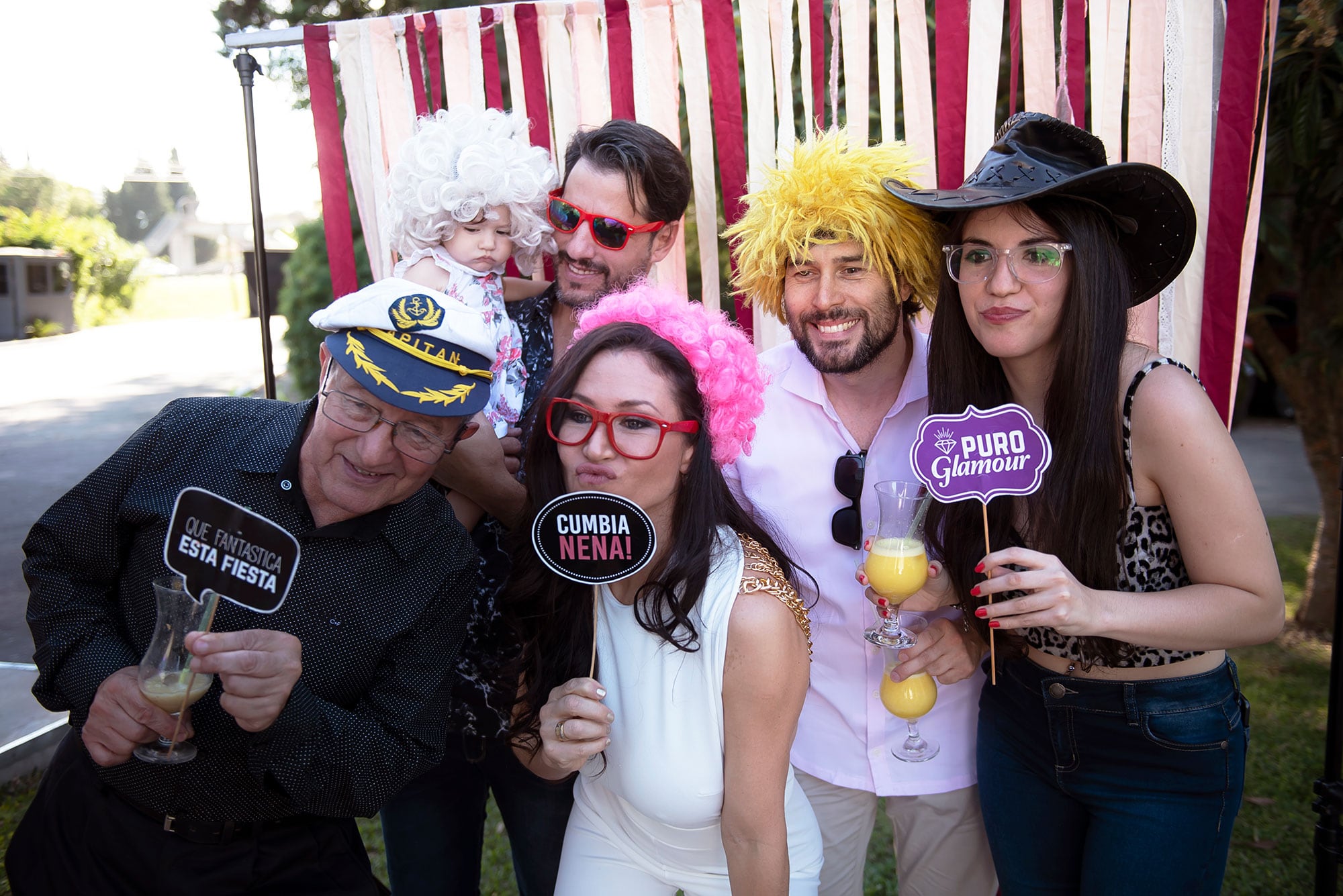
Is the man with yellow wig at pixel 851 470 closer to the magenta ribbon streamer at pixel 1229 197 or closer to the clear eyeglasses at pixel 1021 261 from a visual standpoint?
the clear eyeglasses at pixel 1021 261

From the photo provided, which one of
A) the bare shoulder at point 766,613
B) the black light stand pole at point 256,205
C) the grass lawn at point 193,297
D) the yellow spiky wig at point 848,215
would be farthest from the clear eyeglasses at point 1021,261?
the grass lawn at point 193,297

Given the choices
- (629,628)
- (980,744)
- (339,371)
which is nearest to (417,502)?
(339,371)

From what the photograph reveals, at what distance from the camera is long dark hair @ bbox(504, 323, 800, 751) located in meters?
2.20

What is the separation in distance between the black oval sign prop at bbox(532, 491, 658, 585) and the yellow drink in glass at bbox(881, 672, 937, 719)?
829 millimetres

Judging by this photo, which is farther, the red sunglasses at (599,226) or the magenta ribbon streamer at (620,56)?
the magenta ribbon streamer at (620,56)

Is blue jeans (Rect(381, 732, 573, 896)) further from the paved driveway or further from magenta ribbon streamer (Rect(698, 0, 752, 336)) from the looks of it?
the paved driveway

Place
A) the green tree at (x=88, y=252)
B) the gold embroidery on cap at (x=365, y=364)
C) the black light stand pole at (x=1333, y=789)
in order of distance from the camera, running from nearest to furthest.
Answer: the gold embroidery on cap at (x=365, y=364)
the black light stand pole at (x=1333, y=789)
the green tree at (x=88, y=252)

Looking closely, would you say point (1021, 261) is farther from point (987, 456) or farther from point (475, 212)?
point (475, 212)

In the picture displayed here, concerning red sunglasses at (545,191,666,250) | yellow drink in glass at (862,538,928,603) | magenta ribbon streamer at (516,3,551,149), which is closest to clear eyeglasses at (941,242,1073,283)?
yellow drink in glass at (862,538,928,603)

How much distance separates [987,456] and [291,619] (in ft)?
5.23

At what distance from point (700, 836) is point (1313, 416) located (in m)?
5.30

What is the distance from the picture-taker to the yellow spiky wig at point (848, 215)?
8.64 ft

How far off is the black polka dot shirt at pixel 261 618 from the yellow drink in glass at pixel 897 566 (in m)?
1.03

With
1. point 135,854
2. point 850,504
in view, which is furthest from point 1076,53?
point 135,854
